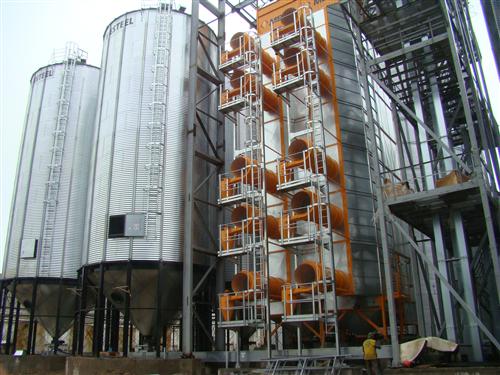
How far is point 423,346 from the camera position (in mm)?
16156

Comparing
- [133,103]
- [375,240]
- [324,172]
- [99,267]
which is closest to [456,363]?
[375,240]

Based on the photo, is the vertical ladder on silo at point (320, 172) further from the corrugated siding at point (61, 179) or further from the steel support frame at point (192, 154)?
the corrugated siding at point (61, 179)

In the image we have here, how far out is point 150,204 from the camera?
2555cm

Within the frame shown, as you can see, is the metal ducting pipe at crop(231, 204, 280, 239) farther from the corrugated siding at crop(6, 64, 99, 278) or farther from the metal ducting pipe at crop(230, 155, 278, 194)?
the corrugated siding at crop(6, 64, 99, 278)

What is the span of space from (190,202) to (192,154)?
8.68 ft

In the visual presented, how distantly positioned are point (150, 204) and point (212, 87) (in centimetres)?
882

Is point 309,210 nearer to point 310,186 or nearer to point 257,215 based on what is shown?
point 310,186

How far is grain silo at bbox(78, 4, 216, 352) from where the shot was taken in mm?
24641

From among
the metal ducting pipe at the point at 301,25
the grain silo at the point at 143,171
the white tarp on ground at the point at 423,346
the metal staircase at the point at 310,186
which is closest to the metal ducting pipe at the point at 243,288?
the metal staircase at the point at 310,186

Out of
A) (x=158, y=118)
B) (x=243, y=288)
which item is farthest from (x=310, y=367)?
(x=158, y=118)

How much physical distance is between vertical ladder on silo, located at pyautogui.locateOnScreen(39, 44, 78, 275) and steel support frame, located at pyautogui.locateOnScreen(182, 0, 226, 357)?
10.6 m

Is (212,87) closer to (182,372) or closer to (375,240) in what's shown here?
(375,240)

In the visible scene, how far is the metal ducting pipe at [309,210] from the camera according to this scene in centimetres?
2172

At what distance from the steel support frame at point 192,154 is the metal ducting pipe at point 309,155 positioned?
5.54 meters
